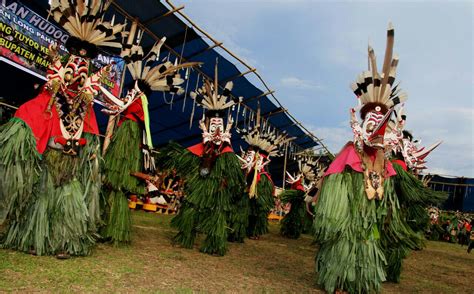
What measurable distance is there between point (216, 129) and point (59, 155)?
2.29 meters

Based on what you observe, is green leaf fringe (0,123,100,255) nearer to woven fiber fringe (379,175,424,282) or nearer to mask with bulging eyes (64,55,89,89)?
mask with bulging eyes (64,55,89,89)

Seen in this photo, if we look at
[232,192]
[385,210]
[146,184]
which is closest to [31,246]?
[146,184]

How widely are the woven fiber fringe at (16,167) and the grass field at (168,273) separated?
441 millimetres

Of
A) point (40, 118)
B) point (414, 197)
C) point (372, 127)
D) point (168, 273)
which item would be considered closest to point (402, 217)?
point (414, 197)

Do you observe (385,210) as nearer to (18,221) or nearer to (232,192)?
(232,192)

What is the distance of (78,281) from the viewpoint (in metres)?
2.88

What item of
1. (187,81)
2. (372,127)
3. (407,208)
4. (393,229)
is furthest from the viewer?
(187,81)

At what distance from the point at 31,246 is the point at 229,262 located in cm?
A: 221

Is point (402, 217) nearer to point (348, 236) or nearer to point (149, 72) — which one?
point (348, 236)

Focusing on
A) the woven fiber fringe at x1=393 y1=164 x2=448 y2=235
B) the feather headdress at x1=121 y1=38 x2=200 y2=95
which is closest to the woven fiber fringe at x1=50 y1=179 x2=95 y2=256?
the feather headdress at x1=121 y1=38 x2=200 y2=95

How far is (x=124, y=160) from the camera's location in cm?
452

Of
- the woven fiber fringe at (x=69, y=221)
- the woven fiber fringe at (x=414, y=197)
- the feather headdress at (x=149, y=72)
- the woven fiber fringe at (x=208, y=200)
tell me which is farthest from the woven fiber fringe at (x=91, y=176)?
the woven fiber fringe at (x=414, y=197)

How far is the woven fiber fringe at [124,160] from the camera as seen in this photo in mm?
4504

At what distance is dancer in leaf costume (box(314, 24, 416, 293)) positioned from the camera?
3543 mm
